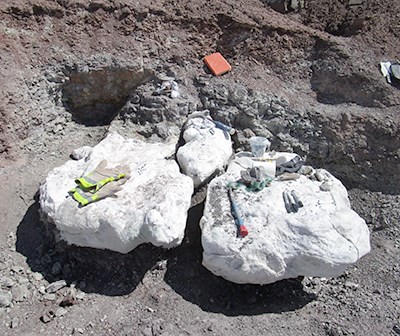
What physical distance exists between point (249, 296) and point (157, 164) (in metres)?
1.96

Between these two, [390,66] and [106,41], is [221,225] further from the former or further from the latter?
[390,66]

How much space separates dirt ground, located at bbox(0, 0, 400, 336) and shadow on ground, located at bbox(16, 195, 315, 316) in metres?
0.02

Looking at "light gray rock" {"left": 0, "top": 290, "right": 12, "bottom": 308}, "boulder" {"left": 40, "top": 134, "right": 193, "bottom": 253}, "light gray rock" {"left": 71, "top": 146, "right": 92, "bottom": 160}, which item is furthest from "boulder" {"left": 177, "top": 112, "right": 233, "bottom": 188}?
"light gray rock" {"left": 0, "top": 290, "right": 12, "bottom": 308}

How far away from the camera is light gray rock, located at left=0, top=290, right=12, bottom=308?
4805 mm

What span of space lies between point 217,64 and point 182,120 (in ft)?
3.73

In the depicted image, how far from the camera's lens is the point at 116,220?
4793 millimetres

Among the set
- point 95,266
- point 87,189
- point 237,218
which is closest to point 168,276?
point 95,266

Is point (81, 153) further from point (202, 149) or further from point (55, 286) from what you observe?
point (55, 286)

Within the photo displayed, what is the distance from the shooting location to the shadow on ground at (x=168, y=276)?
4988 millimetres

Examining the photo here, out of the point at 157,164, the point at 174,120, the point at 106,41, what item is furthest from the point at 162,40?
the point at 157,164

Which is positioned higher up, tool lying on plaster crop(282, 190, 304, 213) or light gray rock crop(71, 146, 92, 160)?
tool lying on plaster crop(282, 190, 304, 213)

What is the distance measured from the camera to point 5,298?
4836mm

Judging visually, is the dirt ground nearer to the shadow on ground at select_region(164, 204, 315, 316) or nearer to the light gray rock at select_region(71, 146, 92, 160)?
the shadow on ground at select_region(164, 204, 315, 316)

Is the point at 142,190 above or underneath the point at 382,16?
underneath
